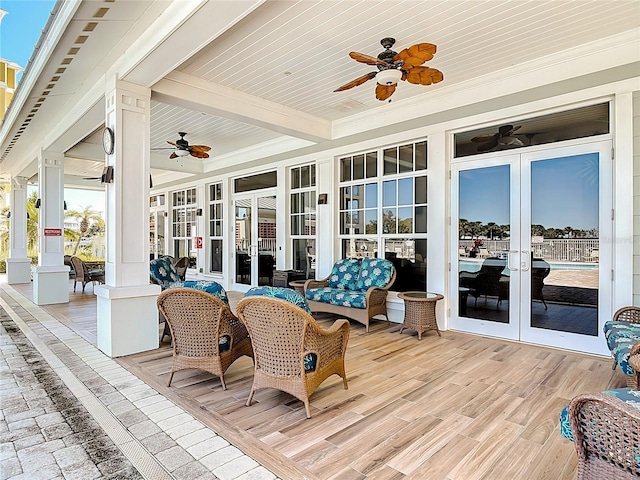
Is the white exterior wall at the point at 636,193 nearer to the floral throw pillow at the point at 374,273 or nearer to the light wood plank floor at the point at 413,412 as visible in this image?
the light wood plank floor at the point at 413,412

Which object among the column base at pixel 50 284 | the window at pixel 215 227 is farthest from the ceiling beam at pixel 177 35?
the window at pixel 215 227

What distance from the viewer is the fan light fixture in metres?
3.49

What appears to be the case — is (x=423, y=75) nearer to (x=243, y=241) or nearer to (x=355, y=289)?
(x=355, y=289)

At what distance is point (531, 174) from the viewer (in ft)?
14.3

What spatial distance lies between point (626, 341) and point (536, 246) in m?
1.75

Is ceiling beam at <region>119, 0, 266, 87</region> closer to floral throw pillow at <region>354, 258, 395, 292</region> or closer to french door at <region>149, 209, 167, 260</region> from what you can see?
floral throw pillow at <region>354, 258, 395, 292</region>

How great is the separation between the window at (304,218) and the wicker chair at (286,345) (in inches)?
168

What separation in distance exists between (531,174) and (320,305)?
10.8 ft

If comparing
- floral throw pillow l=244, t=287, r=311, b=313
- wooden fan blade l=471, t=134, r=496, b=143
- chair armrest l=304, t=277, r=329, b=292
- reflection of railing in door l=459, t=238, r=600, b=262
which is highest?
wooden fan blade l=471, t=134, r=496, b=143

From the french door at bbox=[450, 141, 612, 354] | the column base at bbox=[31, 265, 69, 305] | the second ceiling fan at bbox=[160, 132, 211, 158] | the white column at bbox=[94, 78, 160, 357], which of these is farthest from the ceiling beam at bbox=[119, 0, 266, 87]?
the column base at bbox=[31, 265, 69, 305]

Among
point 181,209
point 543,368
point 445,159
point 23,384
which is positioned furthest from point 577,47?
point 181,209

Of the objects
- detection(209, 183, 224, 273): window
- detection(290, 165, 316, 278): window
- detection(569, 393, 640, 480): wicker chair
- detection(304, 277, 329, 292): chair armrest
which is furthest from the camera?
detection(209, 183, 224, 273): window

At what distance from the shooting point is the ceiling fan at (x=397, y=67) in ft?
10.6

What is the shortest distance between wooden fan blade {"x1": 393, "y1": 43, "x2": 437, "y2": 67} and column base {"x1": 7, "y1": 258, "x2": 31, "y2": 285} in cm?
1170
